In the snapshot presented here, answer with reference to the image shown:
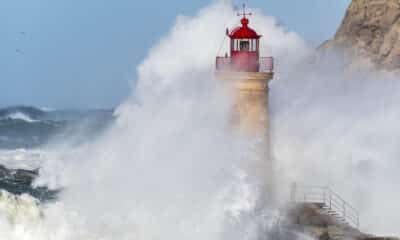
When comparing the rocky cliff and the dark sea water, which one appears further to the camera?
the rocky cliff

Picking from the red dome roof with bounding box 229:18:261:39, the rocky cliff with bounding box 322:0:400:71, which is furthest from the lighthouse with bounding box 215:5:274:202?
the rocky cliff with bounding box 322:0:400:71

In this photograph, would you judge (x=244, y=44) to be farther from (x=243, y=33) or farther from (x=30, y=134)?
(x=30, y=134)

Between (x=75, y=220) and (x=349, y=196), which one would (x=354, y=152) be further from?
(x=75, y=220)

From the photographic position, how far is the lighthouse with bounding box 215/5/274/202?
1662 cm

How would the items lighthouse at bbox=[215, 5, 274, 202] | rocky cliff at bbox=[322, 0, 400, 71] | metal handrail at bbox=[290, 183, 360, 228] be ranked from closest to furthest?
lighthouse at bbox=[215, 5, 274, 202] < metal handrail at bbox=[290, 183, 360, 228] < rocky cliff at bbox=[322, 0, 400, 71]

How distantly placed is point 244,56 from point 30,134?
32.0 metres

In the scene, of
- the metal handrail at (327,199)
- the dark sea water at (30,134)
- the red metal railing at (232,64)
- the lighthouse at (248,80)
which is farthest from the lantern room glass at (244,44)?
the dark sea water at (30,134)

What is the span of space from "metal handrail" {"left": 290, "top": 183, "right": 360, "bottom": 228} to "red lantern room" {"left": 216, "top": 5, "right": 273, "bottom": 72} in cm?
281

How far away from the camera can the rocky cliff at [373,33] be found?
50.4 metres

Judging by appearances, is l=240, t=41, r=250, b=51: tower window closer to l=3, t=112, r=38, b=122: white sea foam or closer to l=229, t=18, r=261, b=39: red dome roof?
l=229, t=18, r=261, b=39: red dome roof

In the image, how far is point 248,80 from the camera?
1662 cm

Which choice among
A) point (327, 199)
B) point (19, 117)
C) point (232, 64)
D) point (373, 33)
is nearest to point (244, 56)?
point (232, 64)

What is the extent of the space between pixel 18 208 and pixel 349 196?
666cm

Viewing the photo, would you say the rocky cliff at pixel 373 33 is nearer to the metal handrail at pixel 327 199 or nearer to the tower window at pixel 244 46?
the metal handrail at pixel 327 199
